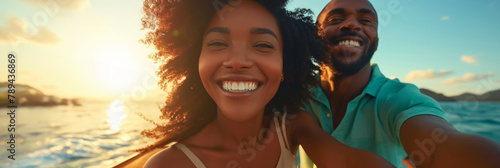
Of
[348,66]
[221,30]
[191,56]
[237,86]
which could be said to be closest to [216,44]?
[221,30]

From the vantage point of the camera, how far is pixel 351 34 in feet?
10.7

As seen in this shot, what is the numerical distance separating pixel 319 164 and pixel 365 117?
45.2 inches

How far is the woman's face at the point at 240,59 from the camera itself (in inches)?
73.0

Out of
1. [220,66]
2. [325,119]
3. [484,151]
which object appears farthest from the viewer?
[325,119]

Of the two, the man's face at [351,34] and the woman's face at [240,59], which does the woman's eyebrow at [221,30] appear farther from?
the man's face at [351,34]

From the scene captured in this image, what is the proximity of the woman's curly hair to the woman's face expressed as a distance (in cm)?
21

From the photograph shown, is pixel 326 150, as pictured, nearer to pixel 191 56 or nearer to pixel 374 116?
pixel 374 116

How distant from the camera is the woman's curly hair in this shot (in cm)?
220

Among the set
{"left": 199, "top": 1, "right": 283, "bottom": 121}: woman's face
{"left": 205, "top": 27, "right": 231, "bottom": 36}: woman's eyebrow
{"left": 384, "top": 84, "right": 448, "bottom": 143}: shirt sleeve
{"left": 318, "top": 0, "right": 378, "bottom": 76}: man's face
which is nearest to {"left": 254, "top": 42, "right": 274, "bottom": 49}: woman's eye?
{"left": 199, "top": 1, "right": 283, "bottom": 121}: woman's face

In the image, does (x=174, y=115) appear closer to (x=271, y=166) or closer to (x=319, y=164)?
(x=271, y=166)

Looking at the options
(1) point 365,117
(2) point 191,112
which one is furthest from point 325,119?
(2) point 191,112

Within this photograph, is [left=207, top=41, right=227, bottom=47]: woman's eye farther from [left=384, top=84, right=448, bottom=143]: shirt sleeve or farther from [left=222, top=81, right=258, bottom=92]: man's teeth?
[left=384, top=84, right=448, bottom=143]: shirt sleeve

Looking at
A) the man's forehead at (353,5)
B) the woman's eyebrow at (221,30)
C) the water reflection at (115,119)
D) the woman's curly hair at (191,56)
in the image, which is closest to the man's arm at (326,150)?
the woman's curly hair at (191,56)

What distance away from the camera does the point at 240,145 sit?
2.28 metres
